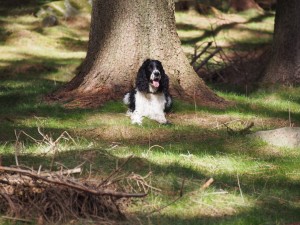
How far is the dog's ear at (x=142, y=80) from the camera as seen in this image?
10312 mm

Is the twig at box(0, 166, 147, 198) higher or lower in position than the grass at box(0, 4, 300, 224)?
higher

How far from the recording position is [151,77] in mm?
10102

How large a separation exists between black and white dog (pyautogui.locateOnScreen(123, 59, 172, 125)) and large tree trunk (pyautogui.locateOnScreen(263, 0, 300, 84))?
173 inches

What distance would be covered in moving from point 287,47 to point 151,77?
5.13 m

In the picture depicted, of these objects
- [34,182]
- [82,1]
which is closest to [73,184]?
[34,182]

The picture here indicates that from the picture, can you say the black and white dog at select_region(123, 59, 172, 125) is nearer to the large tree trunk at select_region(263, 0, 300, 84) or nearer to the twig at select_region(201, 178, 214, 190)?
the twig at select_region(201, 178, 214, 190)

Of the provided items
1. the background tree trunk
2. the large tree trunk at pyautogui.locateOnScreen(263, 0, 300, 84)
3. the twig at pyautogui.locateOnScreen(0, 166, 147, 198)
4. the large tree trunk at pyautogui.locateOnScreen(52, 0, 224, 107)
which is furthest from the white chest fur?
the background tree trunk

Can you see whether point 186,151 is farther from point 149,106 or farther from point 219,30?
point 219,30

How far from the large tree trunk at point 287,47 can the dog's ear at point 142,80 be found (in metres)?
4.66

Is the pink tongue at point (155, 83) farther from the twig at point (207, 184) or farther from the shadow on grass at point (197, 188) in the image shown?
the twig at point (207, 184)

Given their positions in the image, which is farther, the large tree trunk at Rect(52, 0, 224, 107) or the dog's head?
the large tree trunk at Rect(52, 0, 224, 107)

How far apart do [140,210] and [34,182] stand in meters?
1.10

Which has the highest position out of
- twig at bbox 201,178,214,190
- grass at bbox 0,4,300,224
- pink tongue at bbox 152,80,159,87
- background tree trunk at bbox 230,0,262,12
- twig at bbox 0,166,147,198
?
background tree trunk at bbox 230,0,262,12

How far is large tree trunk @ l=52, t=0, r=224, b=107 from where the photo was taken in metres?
11.2
